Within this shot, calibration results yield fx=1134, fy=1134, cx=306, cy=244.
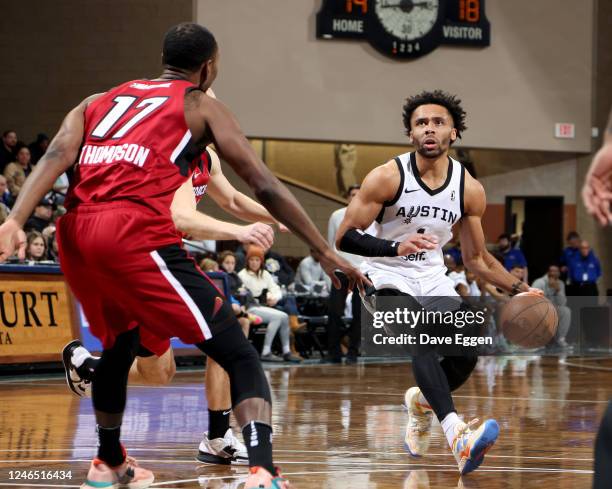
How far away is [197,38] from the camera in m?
4.11

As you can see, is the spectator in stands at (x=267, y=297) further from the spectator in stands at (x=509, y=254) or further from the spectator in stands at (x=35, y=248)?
the spectator in stands at (x=509, y=254)

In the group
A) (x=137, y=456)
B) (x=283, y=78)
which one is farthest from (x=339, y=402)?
(x=283, y=78)

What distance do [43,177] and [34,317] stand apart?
6.96 m

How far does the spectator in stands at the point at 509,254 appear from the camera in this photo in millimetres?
18078

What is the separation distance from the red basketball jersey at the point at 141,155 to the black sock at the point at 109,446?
3.46ft

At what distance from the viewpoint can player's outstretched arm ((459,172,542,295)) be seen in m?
6.10

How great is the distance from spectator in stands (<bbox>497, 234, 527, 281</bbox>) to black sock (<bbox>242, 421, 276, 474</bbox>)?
Answer: 47.5ft

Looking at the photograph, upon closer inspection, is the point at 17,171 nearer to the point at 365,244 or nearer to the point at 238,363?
the point at 365,244

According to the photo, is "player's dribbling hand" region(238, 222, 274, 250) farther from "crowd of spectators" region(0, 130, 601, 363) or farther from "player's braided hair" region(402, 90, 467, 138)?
"crowd of spectators" region(0, 130, 601, 363)

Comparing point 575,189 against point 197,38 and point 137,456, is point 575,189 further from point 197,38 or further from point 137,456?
point 197,38

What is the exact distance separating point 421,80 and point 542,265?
182 inches

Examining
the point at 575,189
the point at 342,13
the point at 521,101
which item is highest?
the point at 342,13

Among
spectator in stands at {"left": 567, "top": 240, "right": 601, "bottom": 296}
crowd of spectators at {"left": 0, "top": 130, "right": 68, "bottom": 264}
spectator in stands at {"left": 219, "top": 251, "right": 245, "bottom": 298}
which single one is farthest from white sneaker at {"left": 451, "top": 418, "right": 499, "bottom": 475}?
spectator in stands at {"left": 567, "top": 240, "right": 601, "bottom": 296}

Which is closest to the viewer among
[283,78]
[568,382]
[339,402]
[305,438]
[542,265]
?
[305,438]
